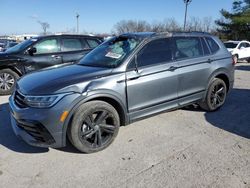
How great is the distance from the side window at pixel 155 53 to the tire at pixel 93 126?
97 centimetres

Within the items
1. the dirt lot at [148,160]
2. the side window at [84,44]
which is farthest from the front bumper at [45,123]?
the side window at [84,44]

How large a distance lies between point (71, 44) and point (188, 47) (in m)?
→ 4.34

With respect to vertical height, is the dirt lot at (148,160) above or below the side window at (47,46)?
below

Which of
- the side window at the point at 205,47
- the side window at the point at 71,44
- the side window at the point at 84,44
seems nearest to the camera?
the side window at the point at 205,47

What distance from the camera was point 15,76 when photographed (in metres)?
7.25

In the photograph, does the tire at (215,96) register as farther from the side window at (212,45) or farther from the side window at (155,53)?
the side window at (155,53)

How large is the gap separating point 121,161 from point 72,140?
73cm

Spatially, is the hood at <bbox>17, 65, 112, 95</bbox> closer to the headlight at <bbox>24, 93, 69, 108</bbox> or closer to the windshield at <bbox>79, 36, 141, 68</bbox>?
the headlight at <bbox>24, 93, 69, 108</bbox>

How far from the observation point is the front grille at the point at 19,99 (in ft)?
11.6

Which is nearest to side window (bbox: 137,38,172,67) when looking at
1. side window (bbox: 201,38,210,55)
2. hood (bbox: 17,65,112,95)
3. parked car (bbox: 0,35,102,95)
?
hood (bbox: 17,65,112,95)

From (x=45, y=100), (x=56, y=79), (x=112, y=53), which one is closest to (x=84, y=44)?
(x=112, y=53)

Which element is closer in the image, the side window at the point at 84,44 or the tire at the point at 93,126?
the tire at the point at 93,126

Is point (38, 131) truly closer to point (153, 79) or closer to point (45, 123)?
point (45, 123)

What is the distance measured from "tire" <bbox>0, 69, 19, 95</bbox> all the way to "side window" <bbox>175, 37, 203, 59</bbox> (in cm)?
480
